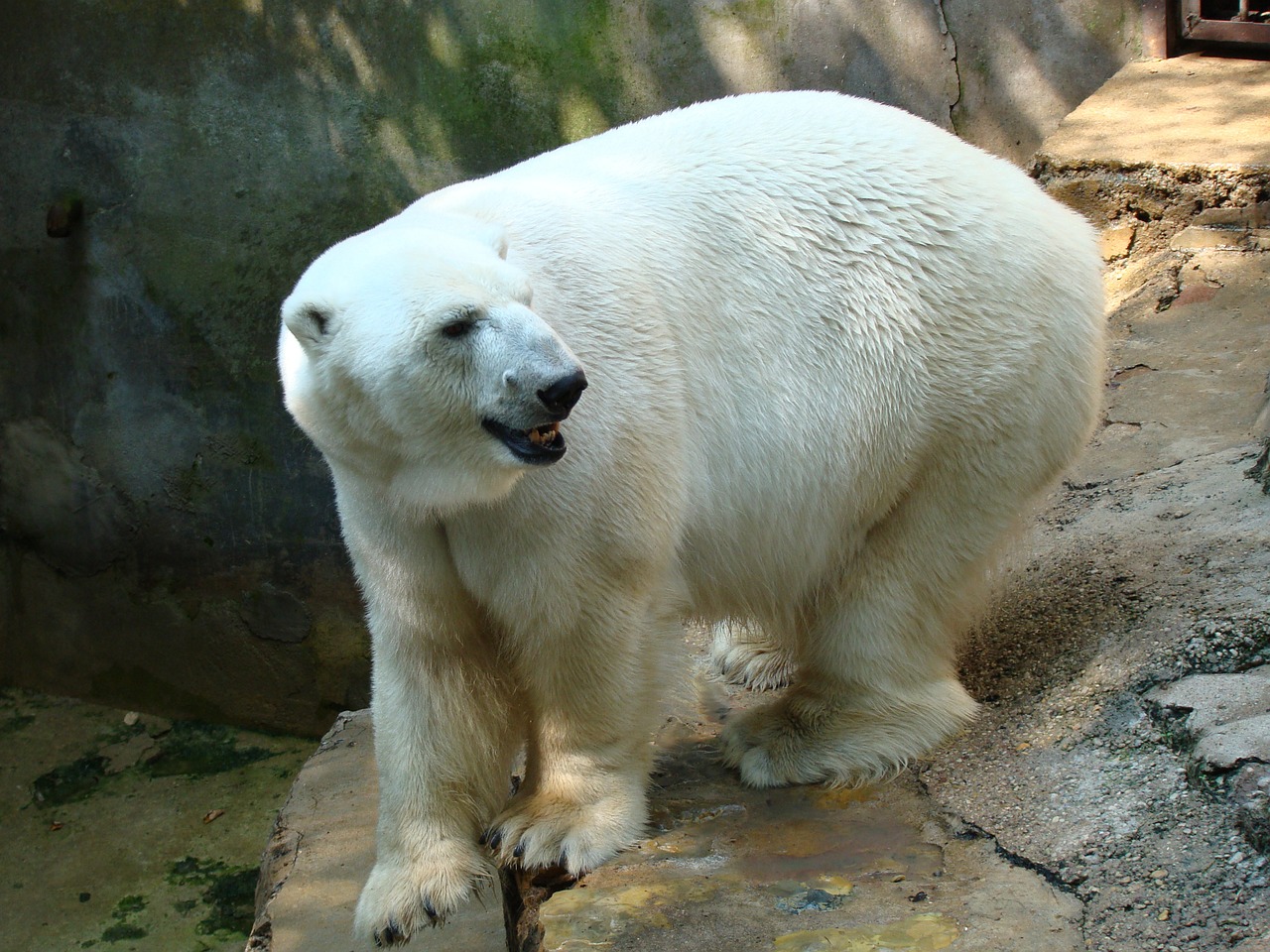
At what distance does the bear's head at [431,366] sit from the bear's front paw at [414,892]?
0.85 metres

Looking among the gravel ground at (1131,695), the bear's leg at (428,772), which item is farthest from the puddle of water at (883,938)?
the bear's leg at (428,772)

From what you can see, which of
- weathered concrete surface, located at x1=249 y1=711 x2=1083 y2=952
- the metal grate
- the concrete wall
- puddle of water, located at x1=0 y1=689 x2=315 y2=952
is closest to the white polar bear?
weathered concrete surface, located at x1=249 y1=711 x2=1083 y2=952

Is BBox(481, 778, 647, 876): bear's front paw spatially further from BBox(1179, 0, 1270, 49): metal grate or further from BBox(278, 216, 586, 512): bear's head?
BBox(1179, 0, 1270, 49): metal grate

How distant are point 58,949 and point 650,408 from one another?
13.2 ft

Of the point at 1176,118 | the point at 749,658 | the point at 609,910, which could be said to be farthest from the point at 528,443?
the point at 1176,118

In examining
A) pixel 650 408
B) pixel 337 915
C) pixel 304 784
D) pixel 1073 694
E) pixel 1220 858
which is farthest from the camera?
pixel 304 784

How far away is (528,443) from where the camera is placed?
2160 millimetres

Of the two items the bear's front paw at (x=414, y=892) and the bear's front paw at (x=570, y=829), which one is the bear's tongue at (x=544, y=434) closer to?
the bear's front paw at (x=570, y=829)

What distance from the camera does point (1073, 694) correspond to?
2852mm

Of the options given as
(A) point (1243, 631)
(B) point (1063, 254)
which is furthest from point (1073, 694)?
(B) point (1063, 254)

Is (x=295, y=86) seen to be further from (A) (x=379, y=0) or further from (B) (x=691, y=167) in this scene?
(B) (x=691, y=167)

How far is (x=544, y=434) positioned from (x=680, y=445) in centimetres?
51

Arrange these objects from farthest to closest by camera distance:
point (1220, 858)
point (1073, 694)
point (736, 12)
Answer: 1. point (736, 12)
2. point (1073, 694)
3. point (1220, 858)

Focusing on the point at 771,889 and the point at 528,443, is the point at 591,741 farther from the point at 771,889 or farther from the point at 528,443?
the point at 528,443
